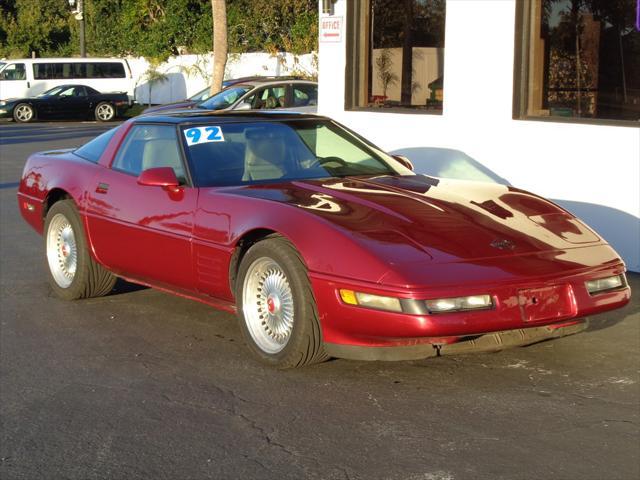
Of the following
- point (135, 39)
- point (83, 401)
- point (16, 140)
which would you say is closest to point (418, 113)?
point (83, 401)

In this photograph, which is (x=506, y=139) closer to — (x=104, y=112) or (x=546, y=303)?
(x=546, y=303)

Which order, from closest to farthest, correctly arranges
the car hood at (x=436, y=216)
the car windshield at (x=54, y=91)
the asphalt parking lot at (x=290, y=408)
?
the asphalt parking lot at (x=290, y=408)
the car hood at (x=436, y=216)
the car windshield at (x=54, y=91)

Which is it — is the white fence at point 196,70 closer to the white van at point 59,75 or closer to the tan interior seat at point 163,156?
the white van at point 59,75

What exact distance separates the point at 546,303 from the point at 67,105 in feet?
97.9

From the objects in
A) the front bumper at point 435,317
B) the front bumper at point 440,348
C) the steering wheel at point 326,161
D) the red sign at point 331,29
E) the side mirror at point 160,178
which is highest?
the red sign at point 331,29

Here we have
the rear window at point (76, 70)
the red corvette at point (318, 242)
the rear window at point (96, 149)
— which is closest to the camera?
the red corvette at point (318, 242)

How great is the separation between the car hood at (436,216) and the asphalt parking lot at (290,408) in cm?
74

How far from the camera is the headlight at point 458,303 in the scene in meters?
5.19

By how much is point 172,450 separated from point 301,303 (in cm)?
122

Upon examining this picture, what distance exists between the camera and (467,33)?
34.0 feet

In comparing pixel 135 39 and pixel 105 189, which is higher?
pixel 135 39

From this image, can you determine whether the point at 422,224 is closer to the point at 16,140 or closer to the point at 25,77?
the point at 16,140

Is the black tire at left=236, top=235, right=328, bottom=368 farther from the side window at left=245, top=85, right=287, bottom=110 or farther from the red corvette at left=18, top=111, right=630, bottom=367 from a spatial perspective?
the side window at left=245, top=85, right=287, bottom=110

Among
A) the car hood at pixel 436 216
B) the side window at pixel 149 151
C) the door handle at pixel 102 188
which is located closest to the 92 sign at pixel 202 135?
the side window at pixel 149 151
